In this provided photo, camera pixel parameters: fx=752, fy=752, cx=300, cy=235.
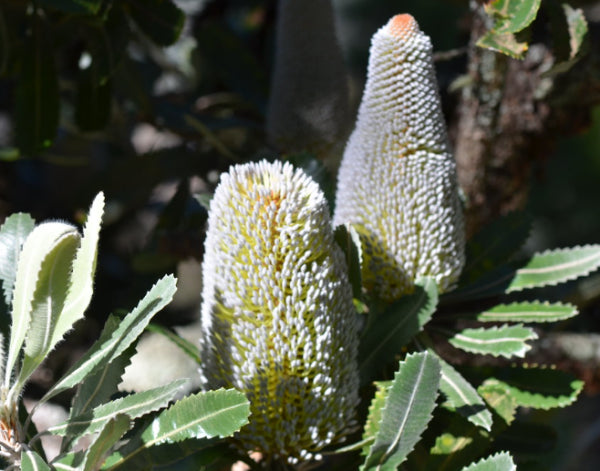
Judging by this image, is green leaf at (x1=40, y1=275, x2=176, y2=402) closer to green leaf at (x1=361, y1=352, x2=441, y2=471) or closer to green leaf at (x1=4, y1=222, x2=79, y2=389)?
green leaf at (x1=4, y1=222, x2=79, y2=389)

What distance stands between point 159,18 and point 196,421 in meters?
0.62

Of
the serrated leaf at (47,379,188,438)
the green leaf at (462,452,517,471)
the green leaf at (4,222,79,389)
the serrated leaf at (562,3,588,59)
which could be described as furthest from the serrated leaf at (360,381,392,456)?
A: the serrated leaf at (562,3,588,59)

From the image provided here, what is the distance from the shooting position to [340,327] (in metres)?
0.71

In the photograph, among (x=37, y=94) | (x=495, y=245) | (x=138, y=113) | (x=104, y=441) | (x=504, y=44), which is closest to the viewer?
(x=104, y=441)

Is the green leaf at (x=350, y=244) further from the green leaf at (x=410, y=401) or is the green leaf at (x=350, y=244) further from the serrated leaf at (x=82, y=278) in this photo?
the serrated leaf at (x=82, y=278)

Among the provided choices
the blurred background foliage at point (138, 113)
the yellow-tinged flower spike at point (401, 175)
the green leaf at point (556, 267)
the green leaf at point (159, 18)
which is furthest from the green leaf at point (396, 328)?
the green leaf at point (159, 18)

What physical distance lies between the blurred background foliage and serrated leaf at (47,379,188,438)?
0.96ft

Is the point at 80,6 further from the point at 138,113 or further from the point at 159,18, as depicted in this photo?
the point at 138,113

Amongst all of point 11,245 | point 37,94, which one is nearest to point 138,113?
point 37,94

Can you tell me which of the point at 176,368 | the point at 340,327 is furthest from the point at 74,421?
the point at 176,368

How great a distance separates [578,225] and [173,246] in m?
2.77

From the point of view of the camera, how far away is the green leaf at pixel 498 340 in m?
0.77

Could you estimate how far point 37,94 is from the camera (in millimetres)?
1077

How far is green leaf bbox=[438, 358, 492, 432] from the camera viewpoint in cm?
73
